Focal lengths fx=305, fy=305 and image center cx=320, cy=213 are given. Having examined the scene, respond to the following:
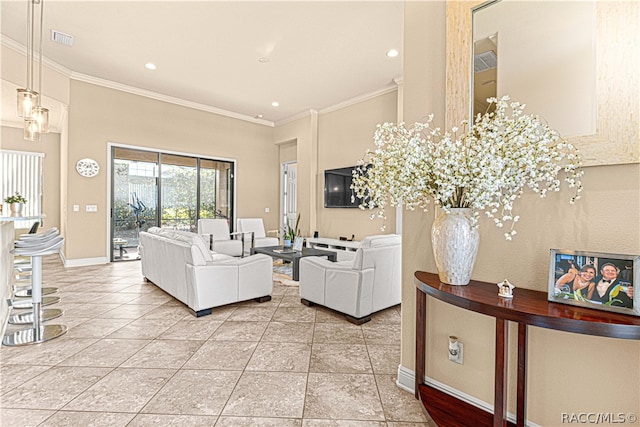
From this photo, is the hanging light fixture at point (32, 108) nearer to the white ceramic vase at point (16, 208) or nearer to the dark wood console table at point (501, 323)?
the white ceramic vase at point (16, 208)

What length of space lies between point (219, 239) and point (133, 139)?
107 inches

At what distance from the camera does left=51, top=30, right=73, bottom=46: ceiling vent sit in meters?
4.18

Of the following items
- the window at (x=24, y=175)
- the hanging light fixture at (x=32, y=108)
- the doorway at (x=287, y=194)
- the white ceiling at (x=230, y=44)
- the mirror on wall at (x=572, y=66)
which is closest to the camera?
the mirror on wall at (x=572, y=66)

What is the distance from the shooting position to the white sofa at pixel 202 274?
329cm

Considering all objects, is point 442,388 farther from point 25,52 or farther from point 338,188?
point 25,52

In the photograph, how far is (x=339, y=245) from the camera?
6102mm

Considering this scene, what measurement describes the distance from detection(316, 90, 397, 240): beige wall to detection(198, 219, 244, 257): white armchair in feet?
6.35

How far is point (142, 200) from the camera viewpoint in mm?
6543

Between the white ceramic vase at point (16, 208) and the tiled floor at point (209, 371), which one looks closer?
the tiled floor at point (209, 371)

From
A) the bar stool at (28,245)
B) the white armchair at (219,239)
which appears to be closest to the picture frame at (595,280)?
the bar stool at (28,245)

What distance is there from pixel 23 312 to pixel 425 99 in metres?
4.57

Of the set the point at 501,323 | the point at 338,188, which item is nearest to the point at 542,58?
the point at 501,323

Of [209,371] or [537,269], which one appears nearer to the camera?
[537,269]

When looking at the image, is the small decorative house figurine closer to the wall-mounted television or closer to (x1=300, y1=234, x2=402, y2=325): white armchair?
(x1=300, y1=234, x2=402, y2=325): white armchair
